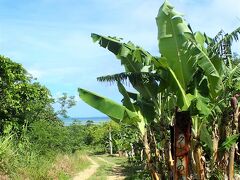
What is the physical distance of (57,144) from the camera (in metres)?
21.3

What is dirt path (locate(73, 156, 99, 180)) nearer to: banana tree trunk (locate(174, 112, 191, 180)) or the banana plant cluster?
the banana plant cluster

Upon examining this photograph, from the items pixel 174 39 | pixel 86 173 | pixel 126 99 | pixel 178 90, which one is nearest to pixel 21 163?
pixel 86 173

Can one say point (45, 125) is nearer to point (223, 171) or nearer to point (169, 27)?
point (223, 171)

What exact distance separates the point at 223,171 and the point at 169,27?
4.17 metres

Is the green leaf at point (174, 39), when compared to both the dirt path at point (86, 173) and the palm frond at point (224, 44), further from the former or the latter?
the dirt path at point (86, 173)

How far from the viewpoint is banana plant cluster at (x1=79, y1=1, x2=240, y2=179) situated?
8312 mm

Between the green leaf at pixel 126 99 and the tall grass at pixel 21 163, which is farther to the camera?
the tall grass at pixel 21 163

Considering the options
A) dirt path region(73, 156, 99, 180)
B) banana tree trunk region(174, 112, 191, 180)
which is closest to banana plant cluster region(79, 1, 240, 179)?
banana tree trunk region(174, 112, 191, 180)

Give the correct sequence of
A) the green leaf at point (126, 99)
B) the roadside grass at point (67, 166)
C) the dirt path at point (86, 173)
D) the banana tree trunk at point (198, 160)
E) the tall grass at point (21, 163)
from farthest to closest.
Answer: the dirt path at point (86, 173)
the roadside grass at point (67, 166)
the tall grass at point (21, 163)
the green leaf at point (126, 99)
the banana tree trunk at point (198, 160)

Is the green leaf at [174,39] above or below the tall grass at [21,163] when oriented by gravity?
above

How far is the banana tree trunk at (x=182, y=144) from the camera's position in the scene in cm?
856

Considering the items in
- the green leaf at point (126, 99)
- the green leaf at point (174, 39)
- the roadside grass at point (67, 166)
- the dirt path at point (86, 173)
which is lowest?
the dirt path at point (86, 173)

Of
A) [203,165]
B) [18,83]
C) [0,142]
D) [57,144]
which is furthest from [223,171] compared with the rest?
[57,144]

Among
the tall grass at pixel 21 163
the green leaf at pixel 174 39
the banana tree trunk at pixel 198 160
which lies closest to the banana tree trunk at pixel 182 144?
the banana tree trunk at pixel 198 160
